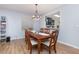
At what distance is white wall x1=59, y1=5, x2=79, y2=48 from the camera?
175 inches

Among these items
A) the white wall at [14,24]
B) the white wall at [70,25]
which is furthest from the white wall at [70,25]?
the white wall at [14,24]

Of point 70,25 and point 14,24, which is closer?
point 70,25

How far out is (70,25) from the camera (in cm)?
477

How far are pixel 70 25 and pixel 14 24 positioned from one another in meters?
3.86

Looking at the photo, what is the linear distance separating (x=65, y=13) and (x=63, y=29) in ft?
2.67

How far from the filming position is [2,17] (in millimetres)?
6133

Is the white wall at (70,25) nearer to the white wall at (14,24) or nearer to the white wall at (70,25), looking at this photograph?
the white wall at (70,25)

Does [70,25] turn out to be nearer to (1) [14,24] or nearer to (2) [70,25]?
(2) [70,25]

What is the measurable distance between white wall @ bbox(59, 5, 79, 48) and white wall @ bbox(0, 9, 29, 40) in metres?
3.14

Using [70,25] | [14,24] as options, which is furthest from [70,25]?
[14,24]
